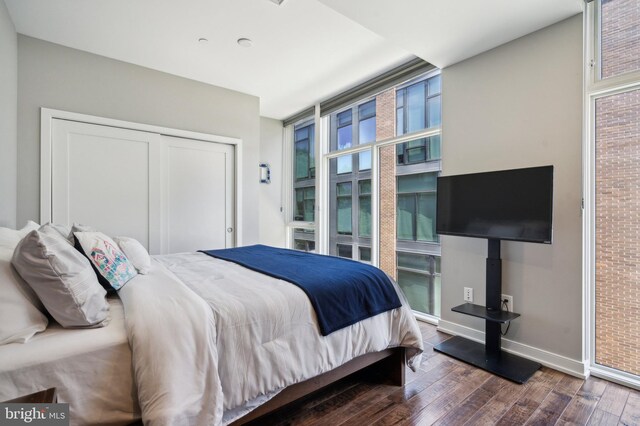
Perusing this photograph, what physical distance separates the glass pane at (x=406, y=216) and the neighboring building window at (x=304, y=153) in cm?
173

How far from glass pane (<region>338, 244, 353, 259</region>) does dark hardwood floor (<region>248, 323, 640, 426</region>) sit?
2226 millimetres

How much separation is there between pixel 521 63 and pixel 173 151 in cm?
357

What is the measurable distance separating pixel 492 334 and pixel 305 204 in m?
3.32

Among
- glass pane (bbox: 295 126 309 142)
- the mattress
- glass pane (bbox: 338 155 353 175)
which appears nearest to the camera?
the mattress

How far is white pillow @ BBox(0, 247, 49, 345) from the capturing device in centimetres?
106

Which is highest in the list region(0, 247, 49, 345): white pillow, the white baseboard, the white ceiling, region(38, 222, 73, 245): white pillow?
the white ceiling


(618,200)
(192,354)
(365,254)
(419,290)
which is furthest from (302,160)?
(192,354)

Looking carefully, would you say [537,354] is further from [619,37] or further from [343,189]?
[343,189]

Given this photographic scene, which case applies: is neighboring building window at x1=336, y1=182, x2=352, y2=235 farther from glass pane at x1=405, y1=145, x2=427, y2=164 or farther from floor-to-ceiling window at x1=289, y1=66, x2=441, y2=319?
glass pane at x1=405, y1=145, x2=427, y2=164

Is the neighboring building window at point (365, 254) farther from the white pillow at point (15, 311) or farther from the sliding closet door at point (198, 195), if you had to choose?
the white pillow at point (15, 311)

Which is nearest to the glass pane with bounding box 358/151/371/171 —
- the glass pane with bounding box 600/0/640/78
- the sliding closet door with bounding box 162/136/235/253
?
the sliding closet door with bounding box 162/136/235/253

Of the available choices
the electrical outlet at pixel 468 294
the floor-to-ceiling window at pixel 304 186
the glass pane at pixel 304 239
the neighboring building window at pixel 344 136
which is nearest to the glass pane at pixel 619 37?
the electrical outlet at pixel 468 294

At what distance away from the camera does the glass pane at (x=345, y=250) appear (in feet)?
14.3

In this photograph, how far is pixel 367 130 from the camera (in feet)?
13.3
